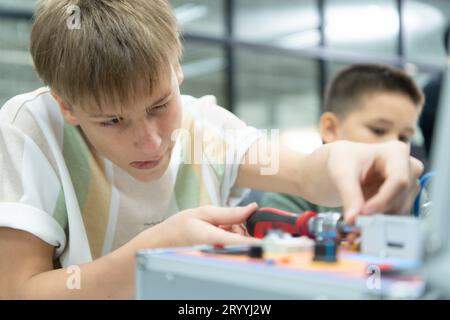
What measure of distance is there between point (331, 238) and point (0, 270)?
308 millimetres

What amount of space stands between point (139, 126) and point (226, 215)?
17 centimetres

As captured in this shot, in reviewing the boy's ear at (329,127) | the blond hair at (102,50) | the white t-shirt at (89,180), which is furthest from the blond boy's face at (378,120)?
the blond hair at (102,50)

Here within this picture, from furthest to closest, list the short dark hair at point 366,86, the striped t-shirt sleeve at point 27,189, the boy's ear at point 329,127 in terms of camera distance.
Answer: the short dark hair at point 366,86, the boy's ear at point 329,127, the striped t-shirt sleeve at point 27,189

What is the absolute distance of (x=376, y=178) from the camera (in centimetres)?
40

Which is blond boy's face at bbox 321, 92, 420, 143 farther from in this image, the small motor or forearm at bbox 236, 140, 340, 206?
the small motor

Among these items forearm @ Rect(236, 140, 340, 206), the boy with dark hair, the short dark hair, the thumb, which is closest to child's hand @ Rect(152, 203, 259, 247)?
the thumb

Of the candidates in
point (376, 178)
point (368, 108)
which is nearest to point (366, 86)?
point (368, 108)

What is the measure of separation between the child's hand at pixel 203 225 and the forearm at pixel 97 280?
0.01 metres

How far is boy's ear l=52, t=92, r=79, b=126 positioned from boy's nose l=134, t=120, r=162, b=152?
0.23 ft

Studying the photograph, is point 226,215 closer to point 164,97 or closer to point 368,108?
point 164,97

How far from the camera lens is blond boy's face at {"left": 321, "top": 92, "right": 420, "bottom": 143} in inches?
30.2

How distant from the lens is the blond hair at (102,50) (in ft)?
1.68

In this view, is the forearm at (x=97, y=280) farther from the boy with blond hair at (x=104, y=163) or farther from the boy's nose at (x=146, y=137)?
the boy's nose at (x=146, y=137)
